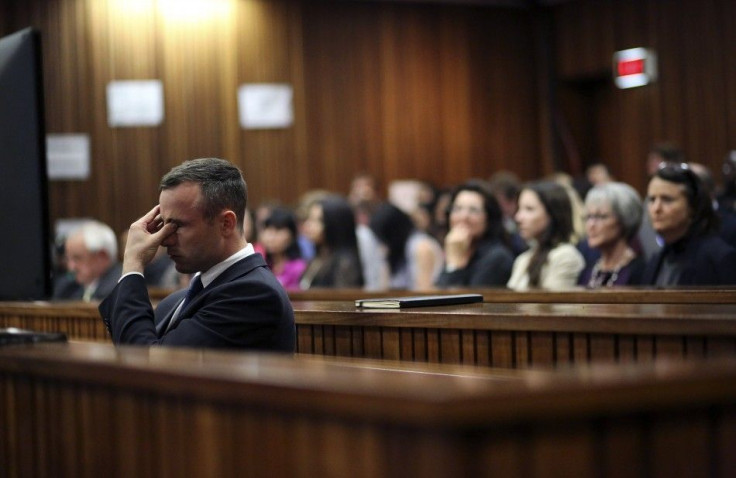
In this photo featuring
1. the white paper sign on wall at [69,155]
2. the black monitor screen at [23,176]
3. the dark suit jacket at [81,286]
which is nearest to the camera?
the black monitor screen at [23,176]

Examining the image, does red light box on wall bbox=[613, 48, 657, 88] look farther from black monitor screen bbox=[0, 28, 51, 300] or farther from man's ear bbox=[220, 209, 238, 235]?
black monitor screen bbox=[0, 28, 51, 300]

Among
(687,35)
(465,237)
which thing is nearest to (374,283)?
(465,237)

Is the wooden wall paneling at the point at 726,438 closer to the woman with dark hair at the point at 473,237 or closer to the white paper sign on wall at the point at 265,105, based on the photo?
the woman with dark hair at the point at 473,237

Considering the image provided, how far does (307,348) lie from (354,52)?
7688 mm

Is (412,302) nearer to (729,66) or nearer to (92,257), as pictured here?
(92,257)

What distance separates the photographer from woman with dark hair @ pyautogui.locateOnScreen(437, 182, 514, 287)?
5734 mm

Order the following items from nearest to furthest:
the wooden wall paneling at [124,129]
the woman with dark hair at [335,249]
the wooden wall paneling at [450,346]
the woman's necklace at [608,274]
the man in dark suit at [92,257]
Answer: the wooden wall paneling at [450,346] < the woman's necklace at [608,274] < the woman with dark hair at [335,249] < the man in dark suit at [92,257] < the wooden wall paneling at [124,129]

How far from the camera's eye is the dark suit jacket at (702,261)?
14.9ft

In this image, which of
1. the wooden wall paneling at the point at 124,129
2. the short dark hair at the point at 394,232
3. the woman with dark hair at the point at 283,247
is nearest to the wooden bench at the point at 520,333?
the woman with dark hair at the point at 283,247

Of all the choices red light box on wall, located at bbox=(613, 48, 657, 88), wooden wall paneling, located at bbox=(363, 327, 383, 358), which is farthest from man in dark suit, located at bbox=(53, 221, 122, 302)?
red light box on wall, located at bbox=(613, 48, 657, 88)

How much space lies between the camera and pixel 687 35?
1038cm

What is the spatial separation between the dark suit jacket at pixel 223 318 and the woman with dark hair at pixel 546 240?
8.52 feet

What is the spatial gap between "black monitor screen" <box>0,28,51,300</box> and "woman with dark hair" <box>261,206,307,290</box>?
4174mm

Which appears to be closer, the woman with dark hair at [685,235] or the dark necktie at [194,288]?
the dark necktie at [194,288]
